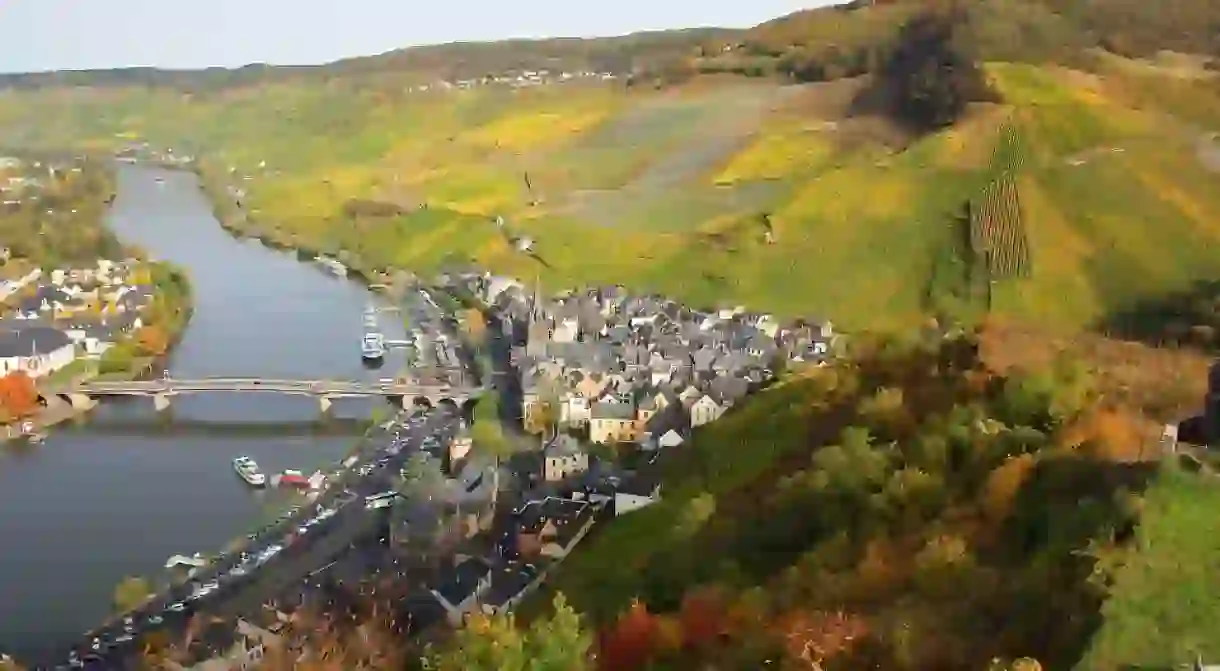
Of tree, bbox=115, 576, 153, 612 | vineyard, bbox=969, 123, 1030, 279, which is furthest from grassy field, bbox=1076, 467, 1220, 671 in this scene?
vineyard, bbox=969, 123, 1030, 279

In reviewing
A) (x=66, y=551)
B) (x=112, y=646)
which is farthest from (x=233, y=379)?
(x=112, y=646)

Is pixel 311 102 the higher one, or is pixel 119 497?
pixel 311 102

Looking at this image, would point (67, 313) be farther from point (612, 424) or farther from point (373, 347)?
point (612, 424)

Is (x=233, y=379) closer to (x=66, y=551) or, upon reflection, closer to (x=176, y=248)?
(x=66, y=551)

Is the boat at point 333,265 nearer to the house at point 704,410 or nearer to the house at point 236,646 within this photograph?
the house at point 704,410

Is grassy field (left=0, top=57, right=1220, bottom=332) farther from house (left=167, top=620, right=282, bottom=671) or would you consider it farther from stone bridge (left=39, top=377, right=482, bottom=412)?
house (left=167, top=620, right=282, bottom=671)

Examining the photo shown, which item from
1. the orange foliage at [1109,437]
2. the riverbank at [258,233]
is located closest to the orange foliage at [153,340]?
the riverbank at [258,233]
